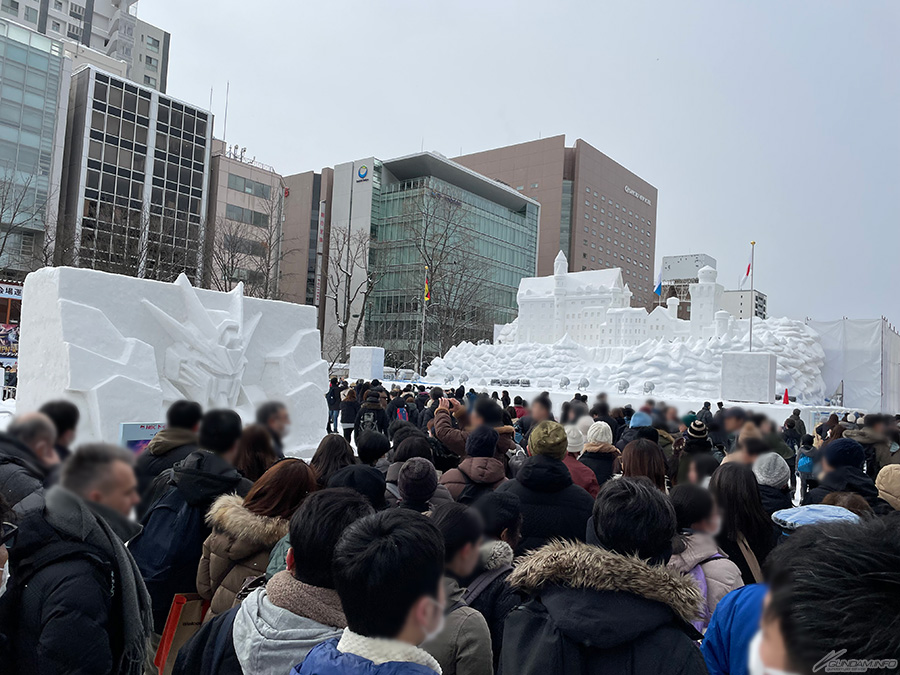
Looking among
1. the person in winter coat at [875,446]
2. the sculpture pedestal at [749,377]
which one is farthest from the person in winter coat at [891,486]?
the sculpture pedestal at [749,377]

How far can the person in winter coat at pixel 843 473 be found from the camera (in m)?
3.93

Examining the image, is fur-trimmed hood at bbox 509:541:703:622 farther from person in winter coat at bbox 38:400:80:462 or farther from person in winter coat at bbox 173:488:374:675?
person in winter coat at bbox 38:400:80:462

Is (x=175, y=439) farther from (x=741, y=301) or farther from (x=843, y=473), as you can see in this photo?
(x=741, y=301)

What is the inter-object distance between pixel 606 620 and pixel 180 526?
2157mm

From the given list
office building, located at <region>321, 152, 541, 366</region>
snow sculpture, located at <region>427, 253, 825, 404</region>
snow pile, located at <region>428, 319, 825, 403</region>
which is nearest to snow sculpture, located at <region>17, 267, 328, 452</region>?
snow pile, located at <region>428, 319, 825, 403</region>

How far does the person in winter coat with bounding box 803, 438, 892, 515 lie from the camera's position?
3.93 m

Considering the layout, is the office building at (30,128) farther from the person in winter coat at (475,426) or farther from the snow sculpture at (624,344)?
the person in winter coat at (475,426)

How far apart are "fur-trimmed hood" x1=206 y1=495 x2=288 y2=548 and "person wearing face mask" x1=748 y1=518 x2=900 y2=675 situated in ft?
6.58

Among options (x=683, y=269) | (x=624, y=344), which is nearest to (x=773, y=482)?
(x=624, y=344)

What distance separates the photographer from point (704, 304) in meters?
31.4

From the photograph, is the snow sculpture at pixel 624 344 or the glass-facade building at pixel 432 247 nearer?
the snow sculpture at pixel 624 344

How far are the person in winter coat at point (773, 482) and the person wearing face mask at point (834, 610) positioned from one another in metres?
2.74

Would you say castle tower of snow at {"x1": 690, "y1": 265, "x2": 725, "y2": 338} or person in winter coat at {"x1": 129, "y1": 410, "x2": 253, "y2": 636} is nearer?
person in winter coat at {"x1": 129, "y1": 410, "x2": 253, "y2": 636}

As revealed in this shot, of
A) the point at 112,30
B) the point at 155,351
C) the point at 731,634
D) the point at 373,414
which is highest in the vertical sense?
the point at 112,30
